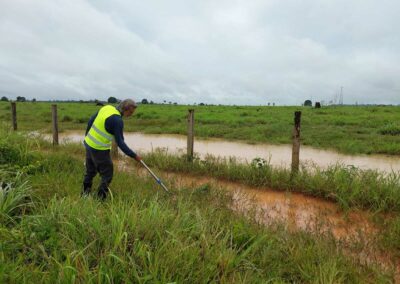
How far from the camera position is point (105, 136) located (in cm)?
420

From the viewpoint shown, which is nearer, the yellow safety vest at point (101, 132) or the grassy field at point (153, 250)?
the grassy field at point (153, 250)

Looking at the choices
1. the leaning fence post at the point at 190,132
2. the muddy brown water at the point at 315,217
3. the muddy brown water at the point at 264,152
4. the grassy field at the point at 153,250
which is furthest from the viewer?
the muddy brown water at the point at 264,152

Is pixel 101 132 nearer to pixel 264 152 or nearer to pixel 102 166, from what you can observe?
pixel 102 166

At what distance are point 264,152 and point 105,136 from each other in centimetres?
720

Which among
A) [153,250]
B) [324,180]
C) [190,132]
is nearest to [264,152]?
[190,132]

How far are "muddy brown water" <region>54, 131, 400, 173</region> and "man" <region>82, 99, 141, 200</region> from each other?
3.58 m

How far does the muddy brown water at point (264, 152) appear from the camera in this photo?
28.4 ft

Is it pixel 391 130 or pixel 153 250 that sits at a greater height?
pixel 391 130

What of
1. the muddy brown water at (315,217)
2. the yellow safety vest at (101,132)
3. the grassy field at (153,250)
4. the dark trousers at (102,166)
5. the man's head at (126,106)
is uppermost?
the man's head at (126,106)

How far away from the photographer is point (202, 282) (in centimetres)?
213

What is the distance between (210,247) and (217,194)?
2385 millimetres

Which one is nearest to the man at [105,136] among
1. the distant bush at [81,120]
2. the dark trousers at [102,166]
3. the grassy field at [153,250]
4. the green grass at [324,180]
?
the dark trousers at [102,166]

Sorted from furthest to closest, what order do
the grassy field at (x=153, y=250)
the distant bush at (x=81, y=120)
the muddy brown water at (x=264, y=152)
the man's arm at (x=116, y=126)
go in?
the distant bush at (x=81, y=120) < the muddy brown water at (x=264, y=152) < the man's arm at (x=116, y=126) < the grassy field at (x=153, y=250)

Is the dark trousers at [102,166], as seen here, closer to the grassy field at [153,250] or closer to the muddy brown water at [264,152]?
the grassy field at [153,250]
